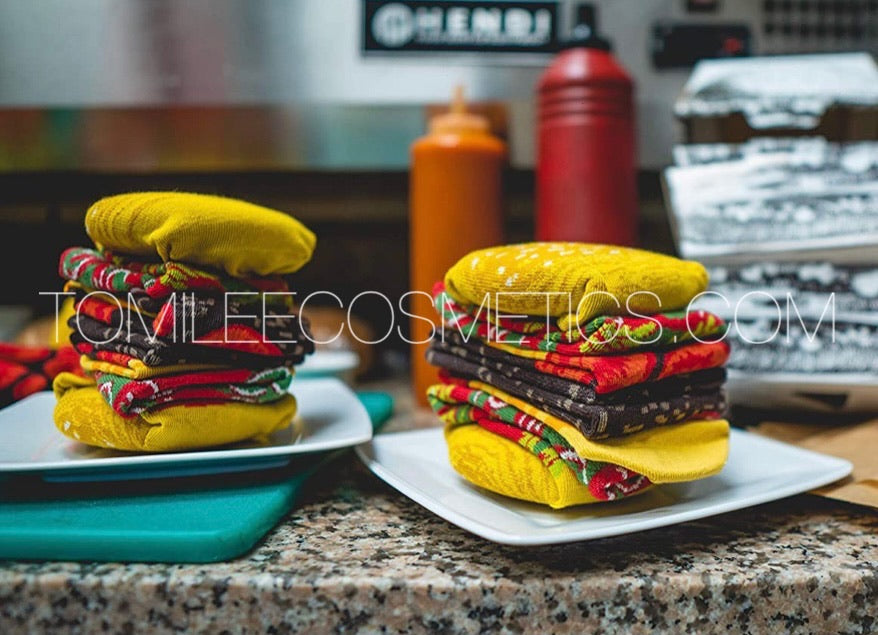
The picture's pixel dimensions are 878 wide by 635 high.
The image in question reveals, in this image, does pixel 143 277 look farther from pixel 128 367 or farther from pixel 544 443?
pixel 544 443

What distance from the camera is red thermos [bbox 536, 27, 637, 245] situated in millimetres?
738

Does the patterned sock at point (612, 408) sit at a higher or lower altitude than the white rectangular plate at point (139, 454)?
higher

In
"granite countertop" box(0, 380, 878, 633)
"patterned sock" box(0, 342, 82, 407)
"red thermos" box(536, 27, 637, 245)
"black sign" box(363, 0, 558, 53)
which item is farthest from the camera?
"black sign" box(363, 0, 558, 53)

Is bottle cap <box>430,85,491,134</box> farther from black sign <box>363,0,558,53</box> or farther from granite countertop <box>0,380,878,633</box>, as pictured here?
granite countertop <box>0,380,878,633</box>

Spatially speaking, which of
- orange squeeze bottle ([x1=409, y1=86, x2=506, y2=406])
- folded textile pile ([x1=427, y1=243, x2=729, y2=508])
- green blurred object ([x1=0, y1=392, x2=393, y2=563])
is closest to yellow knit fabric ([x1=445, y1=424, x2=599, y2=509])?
folded textile pile ([x1=427, y1=243, x2=729, y2=508])

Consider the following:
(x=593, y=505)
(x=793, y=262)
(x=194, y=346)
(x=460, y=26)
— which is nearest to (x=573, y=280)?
(x=593, y=505)

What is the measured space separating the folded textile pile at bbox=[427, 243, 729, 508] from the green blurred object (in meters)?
0.13

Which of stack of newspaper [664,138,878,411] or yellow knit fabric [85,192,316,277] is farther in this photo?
stack of newspaper [664,138,878,411]

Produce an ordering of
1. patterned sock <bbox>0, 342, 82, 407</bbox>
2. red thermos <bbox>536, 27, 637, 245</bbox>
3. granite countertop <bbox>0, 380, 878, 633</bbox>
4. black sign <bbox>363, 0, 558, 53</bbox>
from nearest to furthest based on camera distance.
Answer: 1. granite countertop <bbox>0, 380, 878, 633</bbox>
2. patterned sock <bbox>0, 342, 82, 407</bbox>
3. red thermos <bbox>536, 27, 637, 245</bbox>
4. black sign <bbox>363, 0, 558, 53</bbox>

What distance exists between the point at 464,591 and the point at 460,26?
74cm

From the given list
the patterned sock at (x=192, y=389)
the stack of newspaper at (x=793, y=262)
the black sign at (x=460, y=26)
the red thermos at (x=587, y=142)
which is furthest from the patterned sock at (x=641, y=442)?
the black sign at (x=460, y=26)

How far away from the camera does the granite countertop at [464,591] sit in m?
0.35

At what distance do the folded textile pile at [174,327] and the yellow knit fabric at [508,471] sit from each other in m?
0.14

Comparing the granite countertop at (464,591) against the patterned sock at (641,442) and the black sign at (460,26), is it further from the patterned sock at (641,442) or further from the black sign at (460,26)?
the black sign at (460,26)
